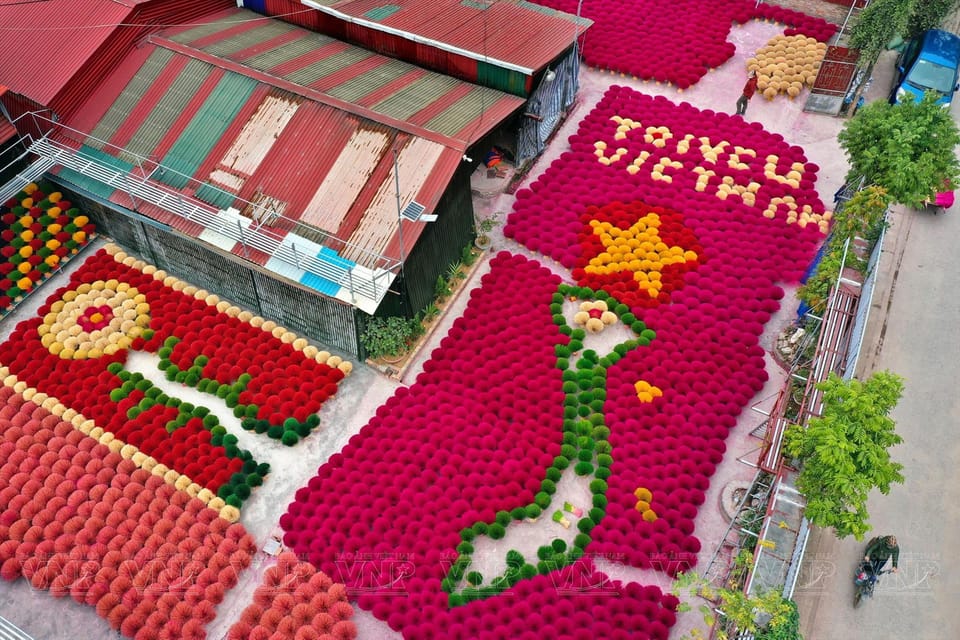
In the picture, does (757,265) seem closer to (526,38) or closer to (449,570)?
(526,38)

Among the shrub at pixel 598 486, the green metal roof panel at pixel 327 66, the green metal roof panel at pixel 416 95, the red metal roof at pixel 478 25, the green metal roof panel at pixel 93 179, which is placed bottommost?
the shrub at pixel 598 486

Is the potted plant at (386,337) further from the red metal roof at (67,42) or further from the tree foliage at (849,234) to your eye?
the red metal roof at (67,42)

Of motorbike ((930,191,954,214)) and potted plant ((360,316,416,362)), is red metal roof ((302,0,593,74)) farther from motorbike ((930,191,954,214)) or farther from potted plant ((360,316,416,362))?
motorbike ((930,191,954,214))

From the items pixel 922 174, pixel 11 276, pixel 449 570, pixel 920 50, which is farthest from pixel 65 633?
pixel 920 50

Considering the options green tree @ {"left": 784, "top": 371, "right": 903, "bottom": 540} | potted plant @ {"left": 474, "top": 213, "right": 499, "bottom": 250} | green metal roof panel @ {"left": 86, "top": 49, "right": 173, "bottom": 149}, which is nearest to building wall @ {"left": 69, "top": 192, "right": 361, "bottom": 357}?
green metal roof panel @ {"left": 86, "top": 49, "right": 173, "bottom": 149}

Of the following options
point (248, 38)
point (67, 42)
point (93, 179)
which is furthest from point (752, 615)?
point (67, 42)

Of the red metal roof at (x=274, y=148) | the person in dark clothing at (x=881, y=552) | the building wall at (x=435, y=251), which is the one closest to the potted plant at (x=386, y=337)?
the building wall at (x=435, y=251)
